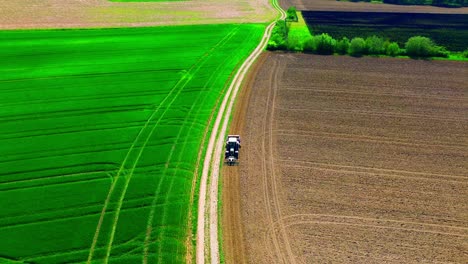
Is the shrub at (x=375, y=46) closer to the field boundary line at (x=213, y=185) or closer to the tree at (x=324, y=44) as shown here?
the tree at (x=324, y=44)

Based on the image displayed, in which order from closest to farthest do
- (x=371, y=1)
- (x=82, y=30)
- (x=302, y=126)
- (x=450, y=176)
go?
(x=450, y=176) → (x=302, y=126) → (x=82, y=30) → (x=371, y=1)

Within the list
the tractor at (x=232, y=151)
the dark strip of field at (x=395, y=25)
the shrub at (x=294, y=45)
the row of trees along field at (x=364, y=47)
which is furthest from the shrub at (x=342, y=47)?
the tractor at (x=232, y=151)

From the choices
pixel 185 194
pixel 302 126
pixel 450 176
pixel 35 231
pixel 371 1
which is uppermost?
pixel 371 1

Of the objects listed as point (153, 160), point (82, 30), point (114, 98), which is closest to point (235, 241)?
point (153, 160)

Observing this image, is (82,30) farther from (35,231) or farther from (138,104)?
(35,231)

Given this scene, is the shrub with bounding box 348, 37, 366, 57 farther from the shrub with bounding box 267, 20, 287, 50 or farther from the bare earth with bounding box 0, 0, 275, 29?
the bare earth with bounding box 0, 0, 275, 29

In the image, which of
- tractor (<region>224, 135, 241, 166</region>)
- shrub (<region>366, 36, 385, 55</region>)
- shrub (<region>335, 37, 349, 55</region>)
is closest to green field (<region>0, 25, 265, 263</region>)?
tractor (<region>224, 135, 241, 166</region>)
